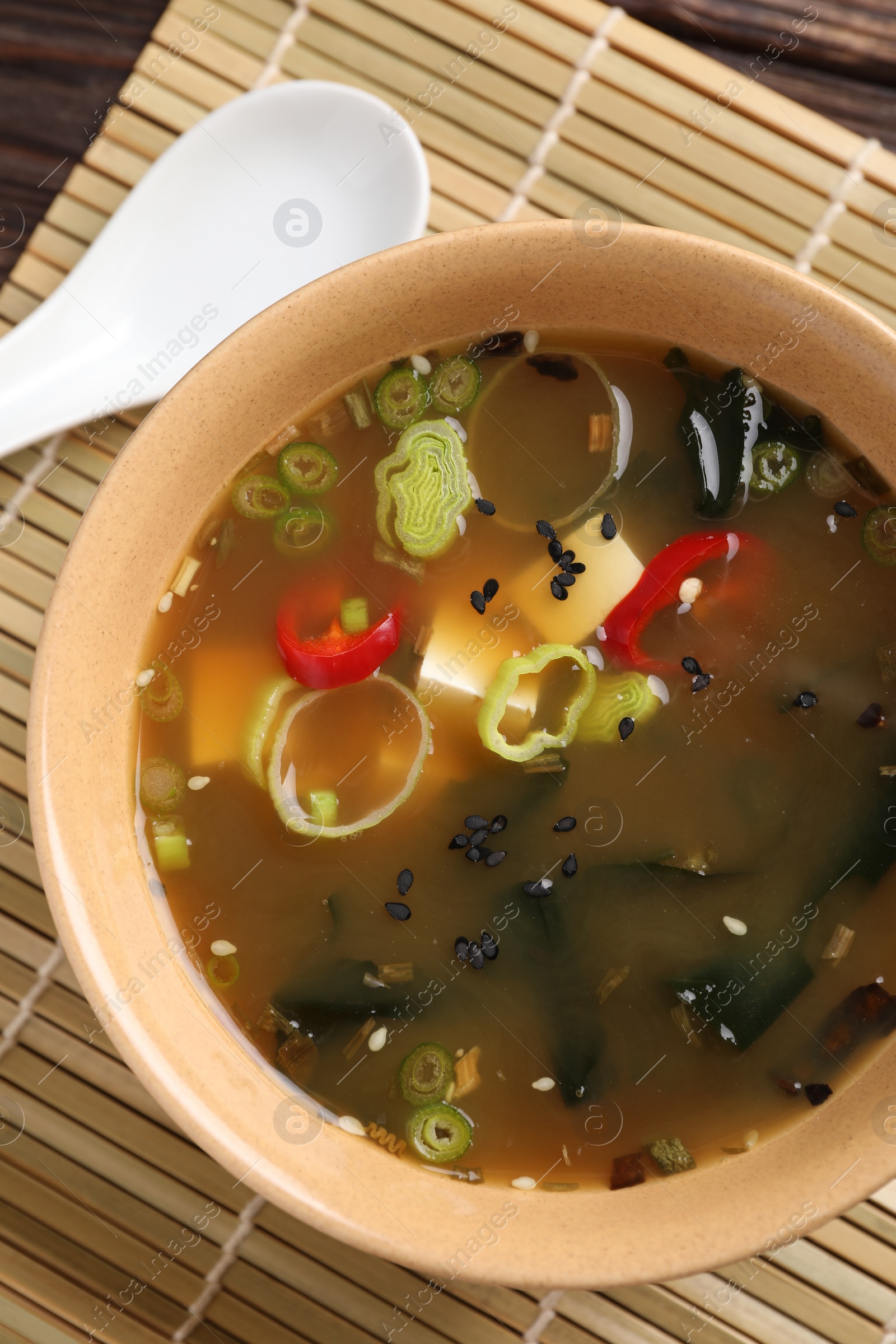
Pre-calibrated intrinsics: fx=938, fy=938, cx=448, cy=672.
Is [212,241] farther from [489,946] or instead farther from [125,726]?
[489,946]

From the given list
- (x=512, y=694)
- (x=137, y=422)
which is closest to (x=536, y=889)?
(x=512, y=694)

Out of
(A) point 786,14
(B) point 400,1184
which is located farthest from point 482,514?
(A) point 786,14

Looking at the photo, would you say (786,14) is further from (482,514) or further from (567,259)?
(482,514)

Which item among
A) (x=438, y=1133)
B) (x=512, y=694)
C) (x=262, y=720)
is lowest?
(x=438, y=1133)

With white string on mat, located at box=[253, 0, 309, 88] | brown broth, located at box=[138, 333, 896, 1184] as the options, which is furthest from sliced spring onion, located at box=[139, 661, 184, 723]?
white string on mat, located at box=[253, 0, 309, 88]

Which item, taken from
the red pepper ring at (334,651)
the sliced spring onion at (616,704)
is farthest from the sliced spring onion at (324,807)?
the sliced spring onion at (616,704)

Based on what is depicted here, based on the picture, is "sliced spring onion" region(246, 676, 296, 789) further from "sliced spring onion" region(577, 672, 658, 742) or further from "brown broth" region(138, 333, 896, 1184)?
"sliced spring onion" region(577, 672, 658, 742)

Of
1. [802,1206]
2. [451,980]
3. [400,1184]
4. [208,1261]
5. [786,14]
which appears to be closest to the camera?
[802,1206]
